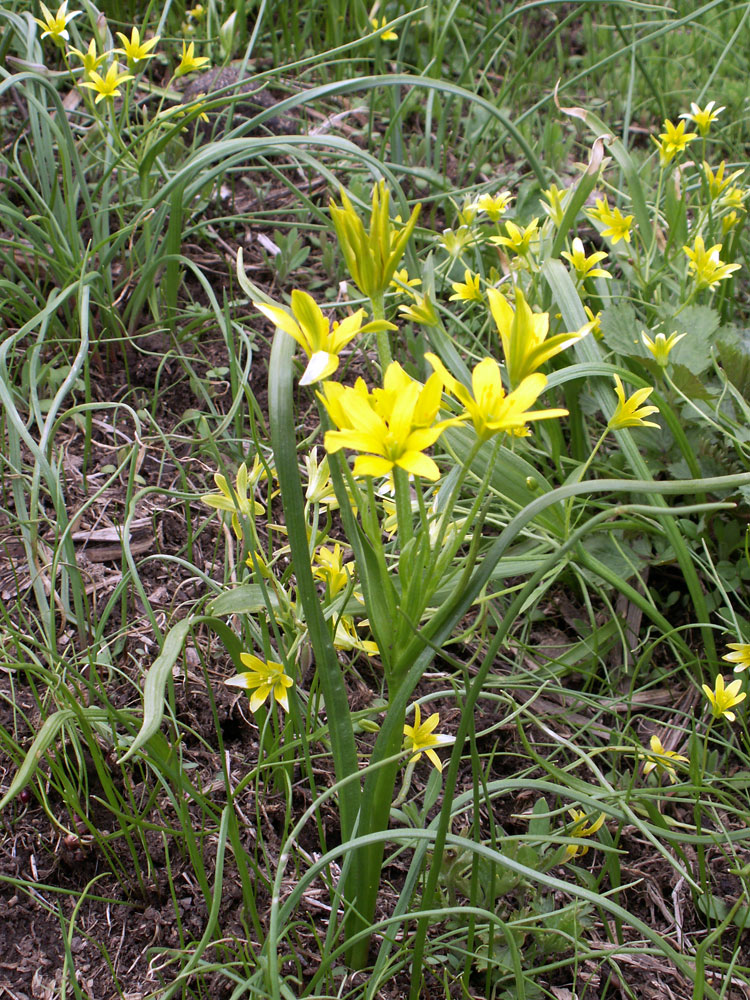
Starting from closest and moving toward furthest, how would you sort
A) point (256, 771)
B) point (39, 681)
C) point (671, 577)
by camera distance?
point (256, 771) → point (39, 681) → point (671, 577)

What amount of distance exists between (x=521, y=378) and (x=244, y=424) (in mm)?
1132

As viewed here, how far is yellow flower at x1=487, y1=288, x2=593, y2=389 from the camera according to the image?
803mm

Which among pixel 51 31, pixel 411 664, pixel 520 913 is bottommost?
A: pixel 520 913

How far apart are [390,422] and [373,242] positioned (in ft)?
0.66

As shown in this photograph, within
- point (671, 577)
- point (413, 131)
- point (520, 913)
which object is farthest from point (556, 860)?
point (413, 131)

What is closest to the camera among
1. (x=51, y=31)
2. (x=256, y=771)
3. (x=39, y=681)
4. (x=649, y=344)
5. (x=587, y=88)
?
(x=256, y=771)

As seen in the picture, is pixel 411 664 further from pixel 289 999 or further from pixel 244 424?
pixel 244 424

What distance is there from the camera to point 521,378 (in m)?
0.83

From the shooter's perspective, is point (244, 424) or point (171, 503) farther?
point (244, 424)

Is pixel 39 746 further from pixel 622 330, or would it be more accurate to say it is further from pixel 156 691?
pixel 622 330

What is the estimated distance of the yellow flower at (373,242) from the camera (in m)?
0.83

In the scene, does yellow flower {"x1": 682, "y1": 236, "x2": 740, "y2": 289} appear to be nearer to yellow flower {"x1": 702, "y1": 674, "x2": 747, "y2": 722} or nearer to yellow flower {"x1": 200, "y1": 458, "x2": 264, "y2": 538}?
yellow flower {"x1": 702, "y1": 674, "x2": 747, "y2": 722}

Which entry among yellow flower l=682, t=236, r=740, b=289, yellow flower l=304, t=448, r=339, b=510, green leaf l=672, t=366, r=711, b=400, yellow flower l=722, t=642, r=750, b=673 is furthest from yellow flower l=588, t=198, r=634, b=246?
yellow flower l=304, t=448, r=339, b=510

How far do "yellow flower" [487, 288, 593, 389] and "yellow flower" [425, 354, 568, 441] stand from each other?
0.07 feet
